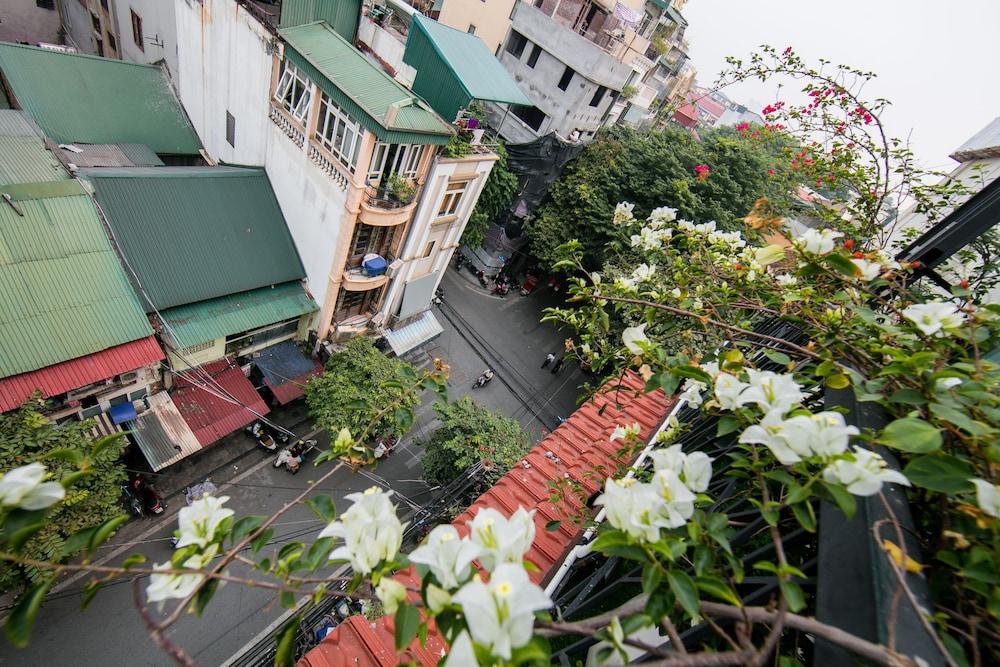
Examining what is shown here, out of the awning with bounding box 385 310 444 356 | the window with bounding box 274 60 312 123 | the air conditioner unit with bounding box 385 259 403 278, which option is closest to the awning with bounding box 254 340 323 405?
the awning with bounding box 385 310 444 356

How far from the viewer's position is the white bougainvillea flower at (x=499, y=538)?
1517mm

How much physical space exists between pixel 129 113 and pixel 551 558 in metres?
17.9

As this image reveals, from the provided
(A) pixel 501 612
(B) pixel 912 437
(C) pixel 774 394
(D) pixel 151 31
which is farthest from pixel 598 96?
(A) pixel 501 612

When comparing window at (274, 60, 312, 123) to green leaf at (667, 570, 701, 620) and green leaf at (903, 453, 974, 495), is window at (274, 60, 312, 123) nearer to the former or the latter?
green leaf at (667, 570, 701, 620)

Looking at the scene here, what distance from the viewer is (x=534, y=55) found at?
22484 millimetres

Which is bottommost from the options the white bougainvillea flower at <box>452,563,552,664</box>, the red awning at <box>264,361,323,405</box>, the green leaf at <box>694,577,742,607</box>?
the red awning at <box>264,361,323,405</box>

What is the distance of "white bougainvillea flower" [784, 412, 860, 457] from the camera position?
1.68m

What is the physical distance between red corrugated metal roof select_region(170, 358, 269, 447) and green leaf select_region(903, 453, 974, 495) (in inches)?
514

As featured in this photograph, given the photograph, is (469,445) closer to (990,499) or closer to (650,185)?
(990,499)

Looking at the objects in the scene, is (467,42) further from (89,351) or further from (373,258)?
(89,351)

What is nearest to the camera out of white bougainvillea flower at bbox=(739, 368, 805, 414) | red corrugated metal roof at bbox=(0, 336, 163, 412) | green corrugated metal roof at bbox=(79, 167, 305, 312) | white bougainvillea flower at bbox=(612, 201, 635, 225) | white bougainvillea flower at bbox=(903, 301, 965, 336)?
white bougainvillea flower at bbox=(739, 368, 805, 414)

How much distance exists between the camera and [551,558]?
530cm

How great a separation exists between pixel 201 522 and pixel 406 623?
3.80 feet

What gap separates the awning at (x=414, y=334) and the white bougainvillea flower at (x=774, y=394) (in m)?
14.7
